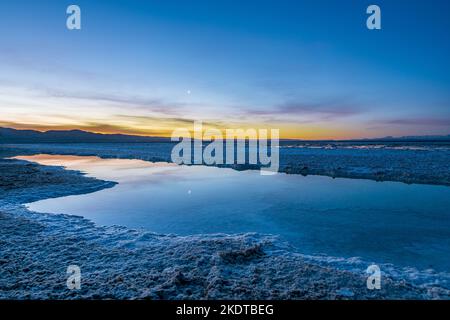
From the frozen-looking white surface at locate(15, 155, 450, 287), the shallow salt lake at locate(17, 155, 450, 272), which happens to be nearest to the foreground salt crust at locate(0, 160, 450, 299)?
the frozen-looking white surface at locate(15, 155, 450, 287)

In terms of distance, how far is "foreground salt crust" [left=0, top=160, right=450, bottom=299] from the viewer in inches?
188

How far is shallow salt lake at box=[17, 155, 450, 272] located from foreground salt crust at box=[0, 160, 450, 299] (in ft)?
3.53

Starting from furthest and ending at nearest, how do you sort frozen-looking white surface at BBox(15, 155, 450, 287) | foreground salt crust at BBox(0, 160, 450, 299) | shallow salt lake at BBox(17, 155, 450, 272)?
shallow salt lake at BBox(17, 155, 450, 272) < frozen-looking white surface at BBox(15, 155, 450, 287) < foreground salt crust at BBox(0, 160, 450, 299)

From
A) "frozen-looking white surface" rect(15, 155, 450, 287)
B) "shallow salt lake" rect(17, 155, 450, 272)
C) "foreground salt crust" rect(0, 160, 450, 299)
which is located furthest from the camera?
"shallow salt lake" rect(17, 155, 450, 272)

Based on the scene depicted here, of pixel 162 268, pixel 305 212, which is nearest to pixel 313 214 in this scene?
pixel 305 212

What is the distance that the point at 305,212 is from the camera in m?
10.1

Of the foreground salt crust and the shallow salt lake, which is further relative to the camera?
the shallow salt lake

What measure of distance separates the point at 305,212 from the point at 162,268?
239 inches

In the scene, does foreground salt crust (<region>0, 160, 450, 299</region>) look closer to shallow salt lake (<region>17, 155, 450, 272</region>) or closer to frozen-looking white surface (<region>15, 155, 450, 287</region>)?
frozen-looking white surface (<region>15, 155, 450, 287</region>)

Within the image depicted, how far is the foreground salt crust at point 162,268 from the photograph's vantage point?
477 cm

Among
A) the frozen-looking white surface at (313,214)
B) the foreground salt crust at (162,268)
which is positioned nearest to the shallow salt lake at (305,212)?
the frozen-looking white surface at (313,214)

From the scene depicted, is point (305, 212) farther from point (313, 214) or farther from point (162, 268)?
point (162, 268)

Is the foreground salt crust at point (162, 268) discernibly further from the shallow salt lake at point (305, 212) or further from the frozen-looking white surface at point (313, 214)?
the shallow salt lake at point (305, 212)

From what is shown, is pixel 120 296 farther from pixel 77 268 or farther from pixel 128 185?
pixel 128 185
